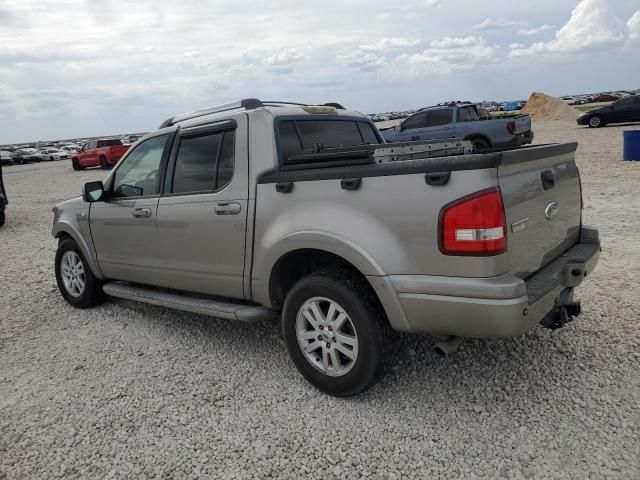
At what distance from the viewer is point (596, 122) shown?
85.1 feet

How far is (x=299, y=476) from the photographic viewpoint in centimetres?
268

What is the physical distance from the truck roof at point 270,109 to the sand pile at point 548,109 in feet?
116

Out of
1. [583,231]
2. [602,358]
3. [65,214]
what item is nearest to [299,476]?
[602,358]

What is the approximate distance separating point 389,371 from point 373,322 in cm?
65

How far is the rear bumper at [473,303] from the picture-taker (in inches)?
104

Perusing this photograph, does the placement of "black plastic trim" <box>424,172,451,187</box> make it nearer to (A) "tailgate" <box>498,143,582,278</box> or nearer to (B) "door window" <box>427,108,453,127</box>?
(A) "tailgate" <box>498,143,582,278</box>

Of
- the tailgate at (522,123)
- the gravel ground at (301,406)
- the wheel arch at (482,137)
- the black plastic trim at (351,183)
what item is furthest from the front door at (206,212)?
the tailgate at (522,123)

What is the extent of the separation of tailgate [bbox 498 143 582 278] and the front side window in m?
2.92

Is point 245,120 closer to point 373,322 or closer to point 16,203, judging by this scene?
point 373,322

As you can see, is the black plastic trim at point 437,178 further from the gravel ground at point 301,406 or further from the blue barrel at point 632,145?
the blue barrel at point 632,145

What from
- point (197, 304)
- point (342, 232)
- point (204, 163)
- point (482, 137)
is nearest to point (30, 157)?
point (482, 137)

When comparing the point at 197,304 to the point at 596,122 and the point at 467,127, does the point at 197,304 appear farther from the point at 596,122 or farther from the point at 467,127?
the point at 596,122

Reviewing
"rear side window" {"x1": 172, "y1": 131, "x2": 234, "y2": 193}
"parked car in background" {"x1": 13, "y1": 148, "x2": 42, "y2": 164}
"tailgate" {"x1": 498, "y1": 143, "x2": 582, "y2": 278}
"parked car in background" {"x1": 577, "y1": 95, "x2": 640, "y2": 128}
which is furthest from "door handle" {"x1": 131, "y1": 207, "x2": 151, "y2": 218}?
"parked car in background" {"x1": 13, "y1": 148, "x2": 42, "y2": 164}

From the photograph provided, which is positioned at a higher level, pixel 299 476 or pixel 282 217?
pixel 282 217
